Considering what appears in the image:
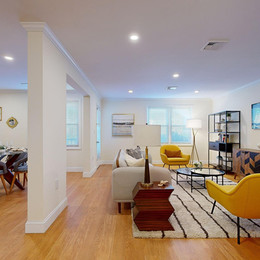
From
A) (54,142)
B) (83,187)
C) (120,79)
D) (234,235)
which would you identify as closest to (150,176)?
(234,235)

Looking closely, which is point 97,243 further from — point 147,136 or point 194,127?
point 194,127

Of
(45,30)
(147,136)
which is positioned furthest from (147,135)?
(45,30)

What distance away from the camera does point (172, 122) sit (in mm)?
7180

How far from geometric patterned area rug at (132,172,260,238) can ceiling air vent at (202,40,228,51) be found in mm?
2443

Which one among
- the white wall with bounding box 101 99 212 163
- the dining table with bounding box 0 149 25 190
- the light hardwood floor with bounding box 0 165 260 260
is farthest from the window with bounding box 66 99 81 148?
the light hardwood floor with bounding box 0 165 260 260

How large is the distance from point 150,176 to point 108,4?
220 centimetres

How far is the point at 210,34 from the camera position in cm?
245

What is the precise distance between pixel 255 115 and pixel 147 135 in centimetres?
364

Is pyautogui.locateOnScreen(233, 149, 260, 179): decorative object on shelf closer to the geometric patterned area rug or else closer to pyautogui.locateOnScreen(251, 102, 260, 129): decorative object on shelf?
pyautogui.locateOnScreen(251, 102, 260, 129): decorative object on shelf

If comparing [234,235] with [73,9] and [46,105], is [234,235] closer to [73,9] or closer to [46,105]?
[46,105]

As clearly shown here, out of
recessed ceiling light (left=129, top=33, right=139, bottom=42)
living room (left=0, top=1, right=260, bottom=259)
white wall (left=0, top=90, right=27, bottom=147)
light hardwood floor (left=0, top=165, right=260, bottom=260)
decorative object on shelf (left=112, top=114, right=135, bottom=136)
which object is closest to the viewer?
light hardwood floor (left=0, top=165, right=260, bottom=260)

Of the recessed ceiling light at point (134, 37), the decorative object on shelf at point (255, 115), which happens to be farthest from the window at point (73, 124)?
the decorative object on shelf at point (255, 115)

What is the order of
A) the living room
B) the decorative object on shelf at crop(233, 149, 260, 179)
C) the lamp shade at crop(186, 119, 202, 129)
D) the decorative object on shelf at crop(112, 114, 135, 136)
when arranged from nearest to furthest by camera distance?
the living room
the decorative object on shelf at crop(233, 149, 260, 179)
the lamp shade at crop(186, 119, 202, 129)
the decorative object on shelf at crop(112, 114, 135, 136)

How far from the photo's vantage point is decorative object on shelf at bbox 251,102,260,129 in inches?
181
